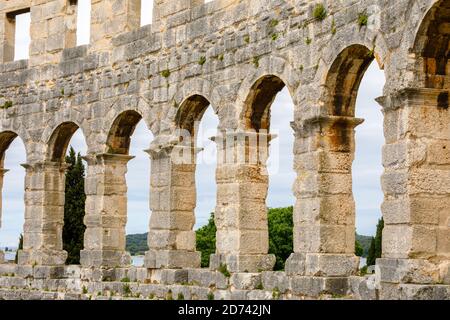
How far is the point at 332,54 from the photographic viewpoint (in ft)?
44.3

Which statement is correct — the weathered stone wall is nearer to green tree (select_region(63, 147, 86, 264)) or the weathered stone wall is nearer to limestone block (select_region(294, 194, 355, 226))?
limestone block (select_region(294, 194, 355, 226))

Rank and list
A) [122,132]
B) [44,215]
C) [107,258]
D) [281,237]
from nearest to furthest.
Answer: [107,258], [122,132], [44,215], [281,237]

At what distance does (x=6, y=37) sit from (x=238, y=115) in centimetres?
841

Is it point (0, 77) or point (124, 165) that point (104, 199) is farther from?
point (0, 77)

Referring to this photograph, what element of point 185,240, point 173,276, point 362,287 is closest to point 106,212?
point 185,240

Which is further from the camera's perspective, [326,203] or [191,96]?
[191,96]

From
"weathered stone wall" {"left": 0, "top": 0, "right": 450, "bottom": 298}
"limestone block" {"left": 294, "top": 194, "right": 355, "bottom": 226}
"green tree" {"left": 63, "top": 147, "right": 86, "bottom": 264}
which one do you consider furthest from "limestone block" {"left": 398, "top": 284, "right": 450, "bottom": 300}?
"green tree" {"left": 63, "top": 147, "right": 86, "bottom": 264}

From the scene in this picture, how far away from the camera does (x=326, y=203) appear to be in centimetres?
1365

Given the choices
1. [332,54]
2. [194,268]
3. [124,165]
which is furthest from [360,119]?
[124,165]

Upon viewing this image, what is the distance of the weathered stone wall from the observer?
11.7m

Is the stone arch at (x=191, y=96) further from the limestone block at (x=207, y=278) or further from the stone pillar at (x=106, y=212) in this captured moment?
the limestone block at (x=207, y=278)

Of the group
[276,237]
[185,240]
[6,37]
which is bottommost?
[185,240]

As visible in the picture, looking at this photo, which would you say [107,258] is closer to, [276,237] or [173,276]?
[173,276]

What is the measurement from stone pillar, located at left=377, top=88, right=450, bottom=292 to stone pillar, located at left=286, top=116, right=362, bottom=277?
1670 millimetres
